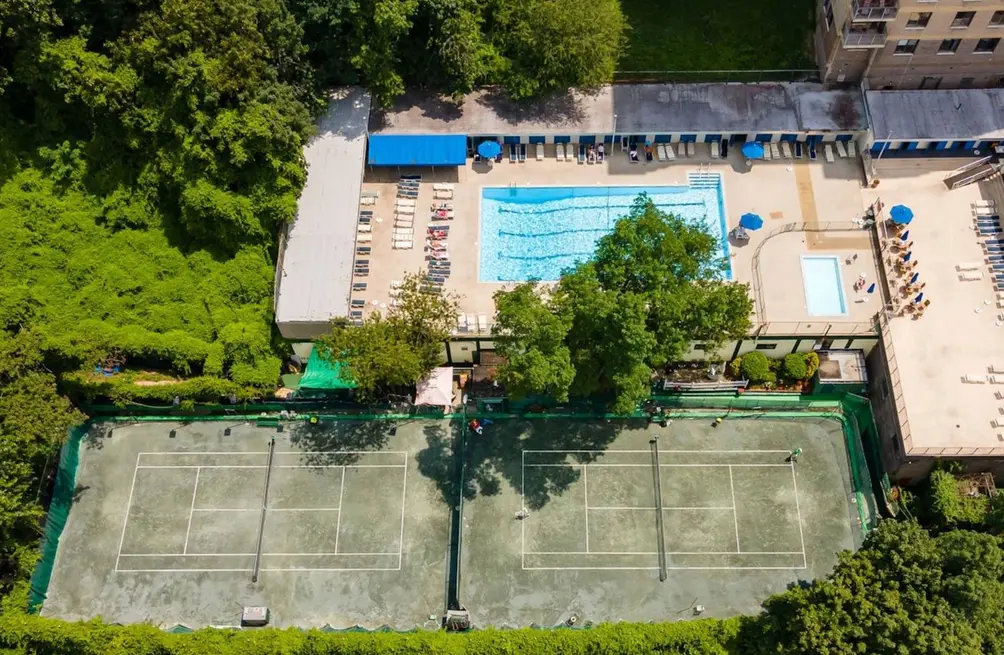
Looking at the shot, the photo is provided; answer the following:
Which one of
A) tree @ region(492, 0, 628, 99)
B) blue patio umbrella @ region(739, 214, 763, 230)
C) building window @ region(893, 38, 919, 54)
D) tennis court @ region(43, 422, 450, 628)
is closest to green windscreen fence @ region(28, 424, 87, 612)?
tennis court @ region(43, 422, 450, 628)

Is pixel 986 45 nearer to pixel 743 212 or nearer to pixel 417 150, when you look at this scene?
pixel 743 212

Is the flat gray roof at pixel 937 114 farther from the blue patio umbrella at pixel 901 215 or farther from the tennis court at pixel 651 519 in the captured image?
the tennis court at pixel 651 519

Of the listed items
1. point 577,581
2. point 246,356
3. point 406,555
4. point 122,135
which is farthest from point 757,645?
point 122,135

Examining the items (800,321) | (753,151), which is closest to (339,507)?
(800,321)

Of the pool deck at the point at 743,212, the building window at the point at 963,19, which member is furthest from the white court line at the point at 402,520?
the building window at the point at 963,19

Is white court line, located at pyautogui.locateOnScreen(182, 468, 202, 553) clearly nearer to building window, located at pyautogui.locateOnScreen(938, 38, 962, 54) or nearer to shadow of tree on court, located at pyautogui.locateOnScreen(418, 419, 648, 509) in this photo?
shadow of tree on court, located at pyautogui.locateOnScreen(418, 419, 648, 509)
